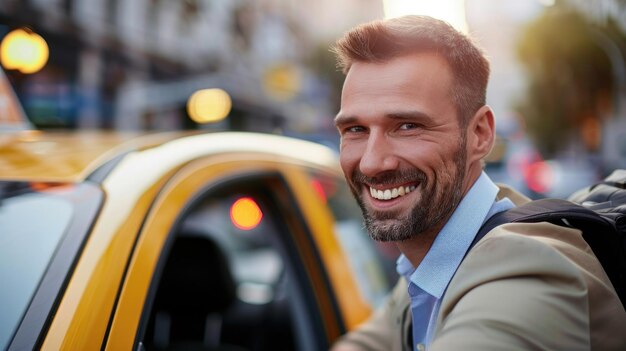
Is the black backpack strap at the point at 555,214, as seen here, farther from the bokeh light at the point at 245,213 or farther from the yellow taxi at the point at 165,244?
the bokeh light at the point at 245,213

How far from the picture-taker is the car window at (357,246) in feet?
9.74

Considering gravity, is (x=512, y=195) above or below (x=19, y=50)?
above

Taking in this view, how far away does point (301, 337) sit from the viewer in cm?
273

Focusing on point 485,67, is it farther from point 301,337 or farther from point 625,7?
point 625,7

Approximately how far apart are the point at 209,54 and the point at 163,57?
13.6 ft

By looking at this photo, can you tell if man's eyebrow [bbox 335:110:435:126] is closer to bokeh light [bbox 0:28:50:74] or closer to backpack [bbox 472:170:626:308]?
backpack [bbox 472:170:626:308]

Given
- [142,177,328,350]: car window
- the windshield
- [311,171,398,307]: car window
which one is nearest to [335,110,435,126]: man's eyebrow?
the windshield

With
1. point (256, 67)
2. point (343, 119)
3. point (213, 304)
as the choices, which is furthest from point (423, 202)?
point (256, 67)

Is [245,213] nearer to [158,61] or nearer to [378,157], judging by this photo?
[378,157]

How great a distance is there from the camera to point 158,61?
83.0 feet

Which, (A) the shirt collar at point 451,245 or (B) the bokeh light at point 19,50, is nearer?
(A) the shirt collar at point 451,245

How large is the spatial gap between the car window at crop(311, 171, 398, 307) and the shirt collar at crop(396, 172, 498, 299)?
47.8 inches

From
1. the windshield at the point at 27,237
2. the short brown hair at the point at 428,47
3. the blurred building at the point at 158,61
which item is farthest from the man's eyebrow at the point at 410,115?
the blurred building at the point at 158,61

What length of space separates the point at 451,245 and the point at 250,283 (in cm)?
250
